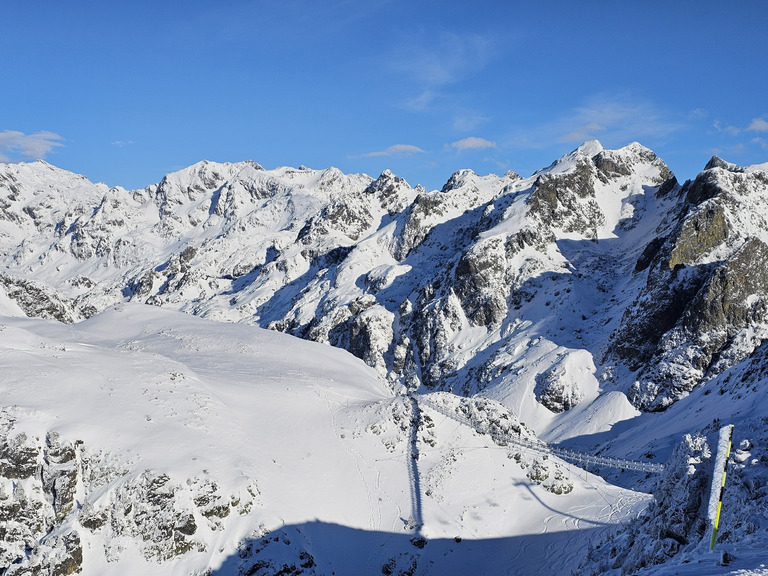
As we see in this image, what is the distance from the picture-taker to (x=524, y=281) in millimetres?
96812

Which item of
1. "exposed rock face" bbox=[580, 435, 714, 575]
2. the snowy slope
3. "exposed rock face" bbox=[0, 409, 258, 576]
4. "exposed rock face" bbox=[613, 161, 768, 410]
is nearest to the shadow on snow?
the snowy slope

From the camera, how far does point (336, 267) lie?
13150 cm

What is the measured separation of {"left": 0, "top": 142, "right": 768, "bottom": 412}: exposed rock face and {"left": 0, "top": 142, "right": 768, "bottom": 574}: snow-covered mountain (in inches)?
15.6

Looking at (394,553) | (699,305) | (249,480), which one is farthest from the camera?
(699,305)

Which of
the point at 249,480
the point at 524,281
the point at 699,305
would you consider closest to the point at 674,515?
the point at 249,480

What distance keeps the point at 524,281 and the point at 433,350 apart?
19.9 meters

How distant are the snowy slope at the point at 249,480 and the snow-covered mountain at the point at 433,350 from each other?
16 centimetres

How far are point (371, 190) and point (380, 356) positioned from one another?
75.1 metres

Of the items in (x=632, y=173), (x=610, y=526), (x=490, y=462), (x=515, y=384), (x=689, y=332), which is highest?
(x=632, y=173)

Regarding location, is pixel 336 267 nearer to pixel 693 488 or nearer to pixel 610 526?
pixel 610 526

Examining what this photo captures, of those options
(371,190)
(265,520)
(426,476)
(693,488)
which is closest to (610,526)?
(426,476)

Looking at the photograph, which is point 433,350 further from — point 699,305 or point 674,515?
point 674,515

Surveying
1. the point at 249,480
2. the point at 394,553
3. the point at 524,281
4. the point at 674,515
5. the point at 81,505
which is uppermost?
the point at 524,281

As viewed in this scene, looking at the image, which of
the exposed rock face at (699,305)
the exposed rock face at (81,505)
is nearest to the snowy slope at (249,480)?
the exposed rock face at (81,505)
